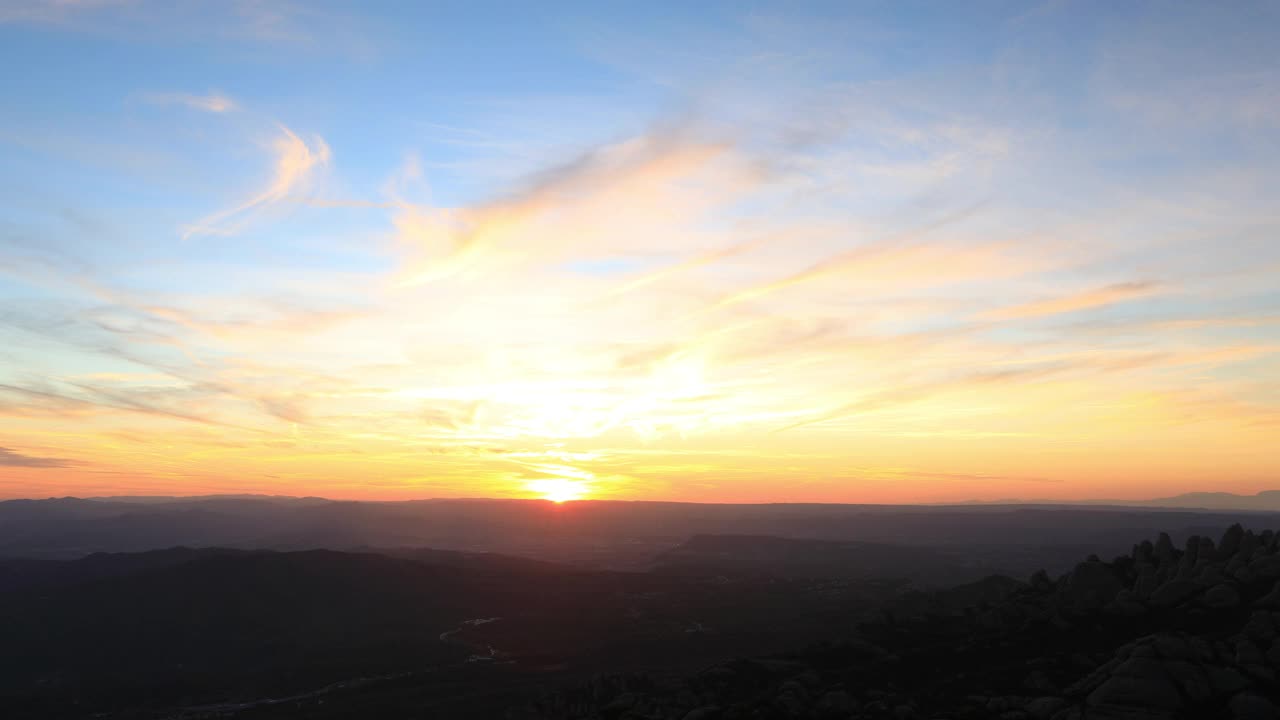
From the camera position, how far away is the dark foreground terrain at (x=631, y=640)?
41031 millimetres

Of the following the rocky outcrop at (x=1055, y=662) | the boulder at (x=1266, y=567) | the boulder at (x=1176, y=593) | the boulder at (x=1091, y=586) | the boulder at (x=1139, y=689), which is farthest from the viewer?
the boulder at (x=1091, y=586)

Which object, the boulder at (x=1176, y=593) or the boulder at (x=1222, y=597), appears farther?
the boulder at (x=1176, y=593)

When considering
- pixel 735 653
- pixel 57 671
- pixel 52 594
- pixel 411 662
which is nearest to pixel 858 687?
pixel 735 653

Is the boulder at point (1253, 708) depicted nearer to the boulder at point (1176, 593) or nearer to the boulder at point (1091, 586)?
the boulder at point (1176, 593)

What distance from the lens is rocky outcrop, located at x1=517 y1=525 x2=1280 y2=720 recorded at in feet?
117

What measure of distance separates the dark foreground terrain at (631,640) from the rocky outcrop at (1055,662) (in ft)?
0.57

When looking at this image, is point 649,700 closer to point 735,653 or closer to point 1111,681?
point 1111,681

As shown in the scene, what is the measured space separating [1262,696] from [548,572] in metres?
149

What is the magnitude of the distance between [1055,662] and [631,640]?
73.8 metres

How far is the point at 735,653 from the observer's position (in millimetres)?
99125

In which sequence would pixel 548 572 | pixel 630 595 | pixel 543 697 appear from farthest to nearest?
pixel 548 572 → pixel 630 595 → pixel 543 697

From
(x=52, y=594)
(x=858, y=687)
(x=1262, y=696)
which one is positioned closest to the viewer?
(x=1262, y=696)

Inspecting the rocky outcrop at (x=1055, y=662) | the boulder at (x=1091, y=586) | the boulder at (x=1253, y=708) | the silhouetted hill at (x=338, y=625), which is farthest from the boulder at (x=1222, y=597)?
the silhouetted hill at (x=338, y=625)

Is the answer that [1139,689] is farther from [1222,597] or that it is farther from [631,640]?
[631,640]
